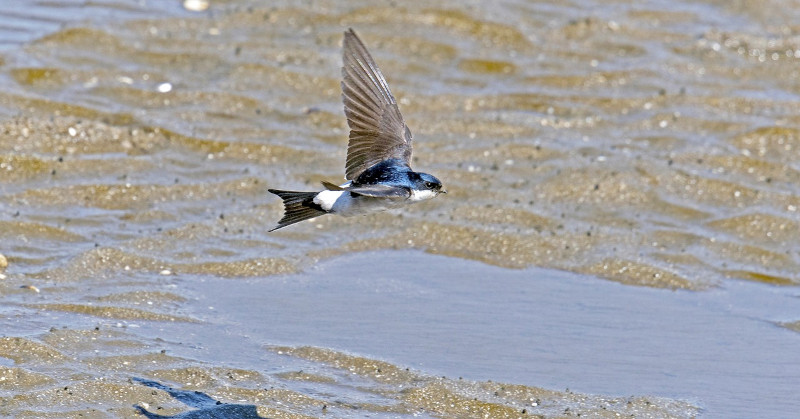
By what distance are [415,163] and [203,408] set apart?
2569 mm

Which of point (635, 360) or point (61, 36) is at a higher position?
point (61, 36)

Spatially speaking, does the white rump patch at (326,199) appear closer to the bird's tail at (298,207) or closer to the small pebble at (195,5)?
the bird's tail at (298,207)

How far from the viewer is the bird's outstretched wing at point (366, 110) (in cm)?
452

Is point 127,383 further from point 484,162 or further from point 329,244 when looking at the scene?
point 484,162

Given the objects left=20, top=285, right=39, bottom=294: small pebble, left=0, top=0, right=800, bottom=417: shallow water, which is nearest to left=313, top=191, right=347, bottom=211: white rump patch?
left=0, top=0, right=800, bottom=417: shallow water

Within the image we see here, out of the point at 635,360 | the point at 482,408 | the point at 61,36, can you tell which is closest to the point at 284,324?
the point at 482,408

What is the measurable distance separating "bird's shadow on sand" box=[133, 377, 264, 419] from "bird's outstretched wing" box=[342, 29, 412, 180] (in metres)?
1.00

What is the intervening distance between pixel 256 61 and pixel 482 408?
3728mm

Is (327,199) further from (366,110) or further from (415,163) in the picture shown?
(415,163)

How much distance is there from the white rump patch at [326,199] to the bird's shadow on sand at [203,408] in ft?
2.24

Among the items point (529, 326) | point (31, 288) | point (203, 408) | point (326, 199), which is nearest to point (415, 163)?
→ point (529, 326)

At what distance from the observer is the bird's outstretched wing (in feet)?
14.8

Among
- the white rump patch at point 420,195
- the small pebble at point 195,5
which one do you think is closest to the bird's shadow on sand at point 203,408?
the white rump patch at point 420,195

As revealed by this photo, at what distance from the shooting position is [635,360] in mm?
4547
